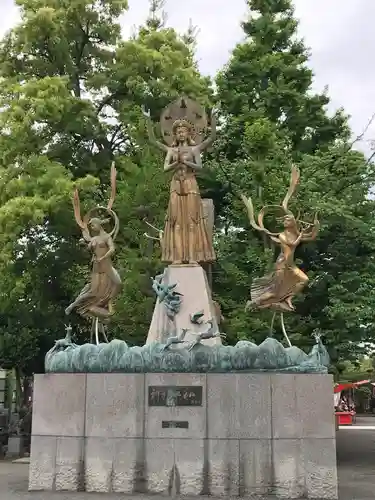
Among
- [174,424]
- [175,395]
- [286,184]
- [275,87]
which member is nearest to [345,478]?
[174,424]

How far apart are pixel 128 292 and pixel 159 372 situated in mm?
6903

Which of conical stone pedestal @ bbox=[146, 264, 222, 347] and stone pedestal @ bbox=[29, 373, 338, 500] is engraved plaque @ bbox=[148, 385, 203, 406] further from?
conical stone pedestal @ bbox=[146, 264, 222, 347]

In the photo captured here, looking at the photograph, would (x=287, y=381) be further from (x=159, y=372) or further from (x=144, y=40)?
(x=144, y=40)

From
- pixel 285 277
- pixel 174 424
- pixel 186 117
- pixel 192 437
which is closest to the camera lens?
pixel 192 437

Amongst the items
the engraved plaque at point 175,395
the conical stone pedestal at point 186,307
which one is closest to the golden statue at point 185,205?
the conical stone pedestal at point 186,307

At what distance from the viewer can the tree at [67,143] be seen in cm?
1627

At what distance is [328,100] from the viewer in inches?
760

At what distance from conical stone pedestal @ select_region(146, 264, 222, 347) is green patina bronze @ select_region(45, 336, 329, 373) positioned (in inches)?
40.8

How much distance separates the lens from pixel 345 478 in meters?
11.7

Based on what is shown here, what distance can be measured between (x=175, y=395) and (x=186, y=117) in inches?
216

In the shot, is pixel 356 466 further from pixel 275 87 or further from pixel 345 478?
pixel 275 87

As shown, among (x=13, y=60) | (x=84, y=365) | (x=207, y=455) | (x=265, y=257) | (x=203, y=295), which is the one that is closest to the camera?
(x=207, y=455)

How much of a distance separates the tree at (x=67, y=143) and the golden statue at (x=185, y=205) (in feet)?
15.1

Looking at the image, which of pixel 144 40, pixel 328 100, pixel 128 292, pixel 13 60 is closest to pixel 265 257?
pixel 128 292
